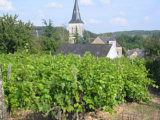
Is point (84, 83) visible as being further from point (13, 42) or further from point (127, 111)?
point (13, 42)

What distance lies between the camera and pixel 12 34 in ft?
62.1

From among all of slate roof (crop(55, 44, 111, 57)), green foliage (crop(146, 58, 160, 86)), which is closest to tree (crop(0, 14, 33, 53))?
slate roof (crop(55, 44, 111, 57))

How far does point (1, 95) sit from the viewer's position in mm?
3287

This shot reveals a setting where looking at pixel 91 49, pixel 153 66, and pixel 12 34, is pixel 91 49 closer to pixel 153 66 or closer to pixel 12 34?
pixel 12 34

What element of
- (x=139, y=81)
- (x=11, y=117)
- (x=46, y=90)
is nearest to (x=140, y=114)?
(x=139, y=81)

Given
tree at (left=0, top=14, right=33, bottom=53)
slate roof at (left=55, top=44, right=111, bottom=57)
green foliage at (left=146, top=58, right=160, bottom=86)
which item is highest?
tree at (left=0, top=14, right=33, bottom=53)

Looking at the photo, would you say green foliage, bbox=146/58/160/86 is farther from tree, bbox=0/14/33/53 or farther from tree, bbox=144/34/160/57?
tree, bbox=0/14/33/53

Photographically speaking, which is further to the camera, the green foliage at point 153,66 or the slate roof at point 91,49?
the slate roof at point 91,49

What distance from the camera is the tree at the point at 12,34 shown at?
62.7 ft

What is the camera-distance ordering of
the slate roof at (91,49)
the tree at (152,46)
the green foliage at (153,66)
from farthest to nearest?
the slate roof at (91,49), the tree at (152,46), the green foliage at (153,66)

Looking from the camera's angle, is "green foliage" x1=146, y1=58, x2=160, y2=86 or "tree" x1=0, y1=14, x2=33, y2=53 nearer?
"green foliage" x1=146, y1=58, x2=160, y2=86

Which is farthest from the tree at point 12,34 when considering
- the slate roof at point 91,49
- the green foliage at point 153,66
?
the green foliage at point 153,66

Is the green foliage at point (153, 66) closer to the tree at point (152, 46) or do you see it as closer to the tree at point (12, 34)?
the tree at point (152, 46)

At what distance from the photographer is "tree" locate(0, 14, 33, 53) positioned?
752 inches
